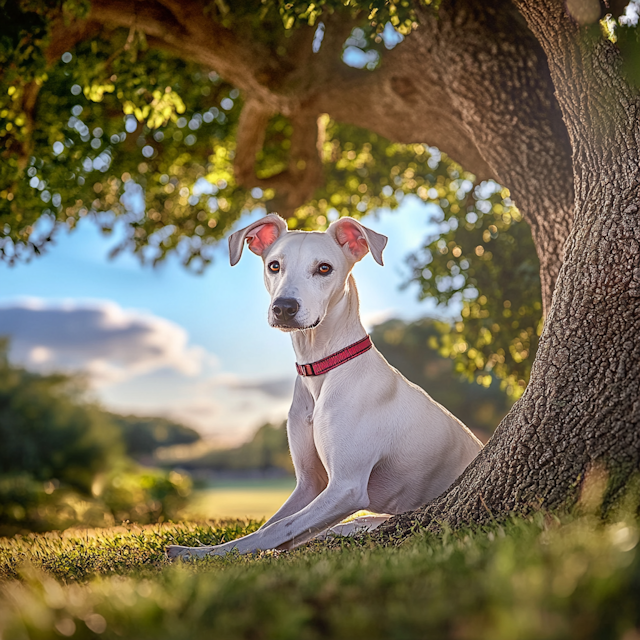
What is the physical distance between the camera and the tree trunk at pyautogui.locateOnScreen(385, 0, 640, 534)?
10.5 feet

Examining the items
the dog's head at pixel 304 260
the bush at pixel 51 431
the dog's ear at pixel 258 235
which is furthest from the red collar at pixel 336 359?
the bush at pixel 51 431

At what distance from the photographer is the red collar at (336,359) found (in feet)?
14.2

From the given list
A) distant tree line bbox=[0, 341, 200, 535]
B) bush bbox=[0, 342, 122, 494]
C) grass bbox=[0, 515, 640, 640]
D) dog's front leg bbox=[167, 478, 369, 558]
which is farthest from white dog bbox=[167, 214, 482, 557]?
bush bbox=[0, 342, 122, 494]

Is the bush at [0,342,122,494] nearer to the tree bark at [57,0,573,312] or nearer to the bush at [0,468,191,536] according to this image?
the bush at [0,468,191,536]

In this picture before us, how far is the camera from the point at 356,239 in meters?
4.54

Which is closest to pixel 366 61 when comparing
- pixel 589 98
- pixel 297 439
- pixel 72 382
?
pixel 589 98

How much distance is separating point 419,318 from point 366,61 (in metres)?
26.7

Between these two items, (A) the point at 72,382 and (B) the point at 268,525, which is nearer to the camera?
(B) the point at 268,525

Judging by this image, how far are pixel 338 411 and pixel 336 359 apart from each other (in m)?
0.39

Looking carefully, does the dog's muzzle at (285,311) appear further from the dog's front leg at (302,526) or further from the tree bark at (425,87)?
the tree bark at (425,87)

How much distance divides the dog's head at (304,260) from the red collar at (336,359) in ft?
1.15

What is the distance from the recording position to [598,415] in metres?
3.25

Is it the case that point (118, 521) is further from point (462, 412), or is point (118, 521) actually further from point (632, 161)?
point (462, 412)

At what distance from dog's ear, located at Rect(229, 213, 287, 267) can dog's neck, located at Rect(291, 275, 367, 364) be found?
2.30 ft
